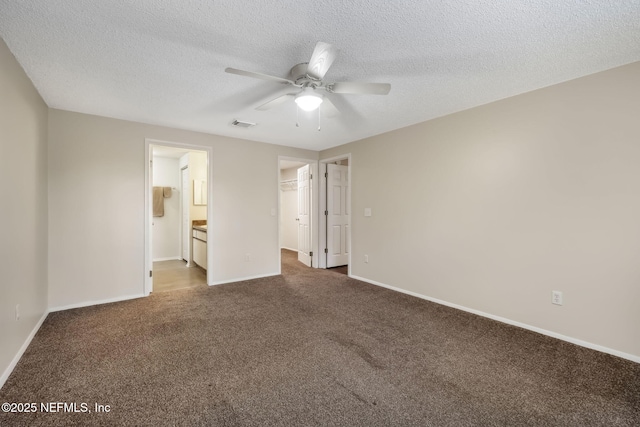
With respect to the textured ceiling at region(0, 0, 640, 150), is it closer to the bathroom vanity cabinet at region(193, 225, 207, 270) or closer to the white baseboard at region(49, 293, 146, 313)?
the white baseboard at region(49, 293, 146, 313)

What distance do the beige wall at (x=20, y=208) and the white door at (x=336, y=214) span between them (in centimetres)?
401

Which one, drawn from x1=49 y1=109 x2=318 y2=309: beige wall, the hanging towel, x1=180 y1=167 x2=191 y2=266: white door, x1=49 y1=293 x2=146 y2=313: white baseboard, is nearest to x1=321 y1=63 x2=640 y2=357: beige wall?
x1=49 y1=109 x2=318 y2=309: beige wall

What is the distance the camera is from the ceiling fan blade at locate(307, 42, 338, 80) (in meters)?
1.62

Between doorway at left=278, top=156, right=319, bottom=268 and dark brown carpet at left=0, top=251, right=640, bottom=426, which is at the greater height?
doorway at left=278, top=156, right=319, bottom=268

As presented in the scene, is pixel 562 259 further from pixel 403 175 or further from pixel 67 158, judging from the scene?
pixel 67 158

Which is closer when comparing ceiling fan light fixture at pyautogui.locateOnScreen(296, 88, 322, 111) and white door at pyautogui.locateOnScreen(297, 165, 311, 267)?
ceiling fan light fixture at pyautogui.locateOnScreen(296, 88, 322, 111)

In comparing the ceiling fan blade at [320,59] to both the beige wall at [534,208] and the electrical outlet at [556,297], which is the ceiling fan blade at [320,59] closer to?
the beige wall at [534,208]

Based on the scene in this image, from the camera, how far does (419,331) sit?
268cm

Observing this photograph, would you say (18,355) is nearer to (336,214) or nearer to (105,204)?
(105,204)

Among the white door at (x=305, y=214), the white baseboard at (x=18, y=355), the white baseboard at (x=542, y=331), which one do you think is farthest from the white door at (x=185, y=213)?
the white baseboard at (x=542, y=331)

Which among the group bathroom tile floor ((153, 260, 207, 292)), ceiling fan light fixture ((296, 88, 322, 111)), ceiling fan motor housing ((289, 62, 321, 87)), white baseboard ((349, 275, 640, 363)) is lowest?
white baseboard ((349, 275, 640, 363))

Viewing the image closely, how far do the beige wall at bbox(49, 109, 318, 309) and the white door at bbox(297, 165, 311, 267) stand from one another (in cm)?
154

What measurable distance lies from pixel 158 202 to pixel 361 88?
5803 millimetres

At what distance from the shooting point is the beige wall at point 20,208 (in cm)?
190
